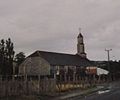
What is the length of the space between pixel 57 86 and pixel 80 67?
2706 inches

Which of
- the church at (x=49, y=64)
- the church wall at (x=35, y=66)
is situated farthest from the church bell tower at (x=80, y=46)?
the church wall at (x=35, y=66)

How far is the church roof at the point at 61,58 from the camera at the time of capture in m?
101

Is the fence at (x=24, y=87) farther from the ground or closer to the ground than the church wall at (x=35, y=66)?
closer to the ground

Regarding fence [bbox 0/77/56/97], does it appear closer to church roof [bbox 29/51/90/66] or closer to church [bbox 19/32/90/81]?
church [bbox 19/32/90/81]

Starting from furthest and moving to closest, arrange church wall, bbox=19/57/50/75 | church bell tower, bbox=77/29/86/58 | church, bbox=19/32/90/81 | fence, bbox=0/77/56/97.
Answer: church bell tower, bbox=77/29/86/58 → church wall, bbox=19/57/50/75 → church, bbox=19/32/90/81 → fence, bbox=0/77/56/97

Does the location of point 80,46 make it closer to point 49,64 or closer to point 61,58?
point 61,58

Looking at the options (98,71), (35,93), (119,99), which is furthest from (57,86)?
(98,71)

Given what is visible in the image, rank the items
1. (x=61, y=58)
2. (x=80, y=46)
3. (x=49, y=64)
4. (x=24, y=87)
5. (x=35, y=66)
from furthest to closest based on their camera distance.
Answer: (x=80, y=46) < (x=61, y=58) < (x=35, y=66) < (x=49, y=64) < (x=24, y=87)

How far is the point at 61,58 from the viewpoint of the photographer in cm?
10700

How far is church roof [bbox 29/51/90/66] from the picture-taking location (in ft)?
333

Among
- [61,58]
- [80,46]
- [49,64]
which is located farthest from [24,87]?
[80,46]

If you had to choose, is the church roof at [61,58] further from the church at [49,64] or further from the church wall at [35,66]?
the church wall at [35,66]

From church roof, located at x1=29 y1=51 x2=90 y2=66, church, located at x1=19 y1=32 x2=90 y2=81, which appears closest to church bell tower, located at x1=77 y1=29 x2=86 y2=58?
church roof, located at x1=29 y1=51 x2=90 y2=66

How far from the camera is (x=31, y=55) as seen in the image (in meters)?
104
